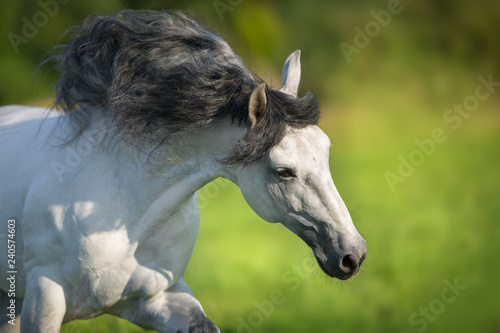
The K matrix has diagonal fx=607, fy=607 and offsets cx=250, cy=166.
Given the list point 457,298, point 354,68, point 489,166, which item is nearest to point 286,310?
point 457,298

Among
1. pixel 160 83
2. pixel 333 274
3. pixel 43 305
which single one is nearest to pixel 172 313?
pixel 43 305

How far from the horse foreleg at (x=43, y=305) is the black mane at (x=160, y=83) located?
720 millimetres

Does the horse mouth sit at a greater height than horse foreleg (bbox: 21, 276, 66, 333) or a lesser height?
greater

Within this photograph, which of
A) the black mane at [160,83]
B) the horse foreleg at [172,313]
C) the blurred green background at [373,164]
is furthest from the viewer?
the blurred green background at [373,164]

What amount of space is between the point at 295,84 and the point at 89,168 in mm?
1006

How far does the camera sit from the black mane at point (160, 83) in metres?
2.45

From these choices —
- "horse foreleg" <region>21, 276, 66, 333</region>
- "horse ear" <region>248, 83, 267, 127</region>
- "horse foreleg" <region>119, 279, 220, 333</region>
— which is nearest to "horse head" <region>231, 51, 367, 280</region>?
"horse ear" <region>248, 83, 267, 127</region>

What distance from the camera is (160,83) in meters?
2.61

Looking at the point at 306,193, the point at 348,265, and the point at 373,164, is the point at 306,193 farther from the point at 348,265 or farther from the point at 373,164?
the point at 373,164

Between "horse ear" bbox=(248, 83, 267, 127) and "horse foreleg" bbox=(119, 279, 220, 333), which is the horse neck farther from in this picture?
"horse foreleg" bbox=(119, 279, 220, 333)

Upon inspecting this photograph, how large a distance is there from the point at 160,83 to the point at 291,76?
59cm

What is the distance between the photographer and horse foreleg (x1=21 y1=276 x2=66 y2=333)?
2703 mm

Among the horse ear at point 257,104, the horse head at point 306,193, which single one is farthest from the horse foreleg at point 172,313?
the horse ear at point 257,104

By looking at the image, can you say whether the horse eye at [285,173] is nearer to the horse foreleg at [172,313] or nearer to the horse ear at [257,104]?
the horse ear at [257,104]
